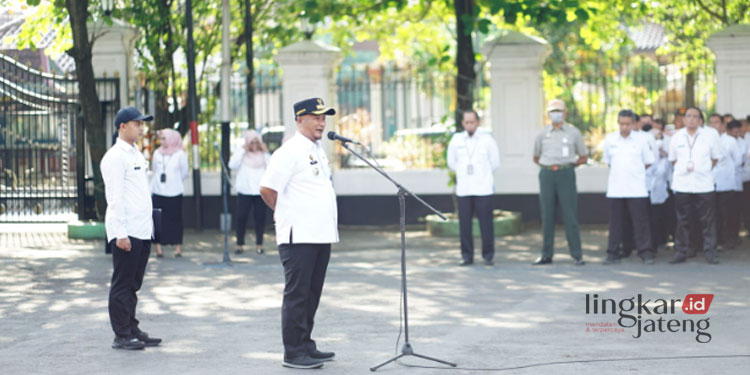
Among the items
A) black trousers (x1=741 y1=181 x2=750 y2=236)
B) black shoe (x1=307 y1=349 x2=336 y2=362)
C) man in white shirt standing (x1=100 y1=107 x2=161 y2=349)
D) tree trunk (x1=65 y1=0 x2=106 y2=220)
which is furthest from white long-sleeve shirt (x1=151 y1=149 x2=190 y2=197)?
black trousers (x1=741 y1=181 x2=750 y2=236)

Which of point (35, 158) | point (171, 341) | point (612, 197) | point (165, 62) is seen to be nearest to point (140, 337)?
point (171, 341)

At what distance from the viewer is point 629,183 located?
1374cm

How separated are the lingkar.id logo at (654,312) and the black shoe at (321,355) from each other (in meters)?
2.38

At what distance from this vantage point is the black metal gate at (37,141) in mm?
18031

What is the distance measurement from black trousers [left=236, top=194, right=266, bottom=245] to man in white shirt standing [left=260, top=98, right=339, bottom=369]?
7296 millimetres

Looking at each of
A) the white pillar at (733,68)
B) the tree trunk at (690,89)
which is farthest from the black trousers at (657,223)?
the tree trunk at (690,89)

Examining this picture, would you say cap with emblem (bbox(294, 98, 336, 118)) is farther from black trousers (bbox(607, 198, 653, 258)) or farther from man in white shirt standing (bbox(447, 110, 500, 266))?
black trousers (bbox(607, 198, 653, 258))

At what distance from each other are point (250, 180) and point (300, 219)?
744 cm

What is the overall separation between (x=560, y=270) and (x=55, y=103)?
8744 mm

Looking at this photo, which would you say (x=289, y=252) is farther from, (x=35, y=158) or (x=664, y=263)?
(x=35, y=158)

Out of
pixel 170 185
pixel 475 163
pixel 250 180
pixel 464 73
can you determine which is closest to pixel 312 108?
pixel 475 163

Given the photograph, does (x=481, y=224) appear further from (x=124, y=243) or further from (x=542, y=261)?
(x=124, y=243)

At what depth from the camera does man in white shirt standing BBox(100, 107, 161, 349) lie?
8.77m

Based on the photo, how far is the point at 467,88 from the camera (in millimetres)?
18281
